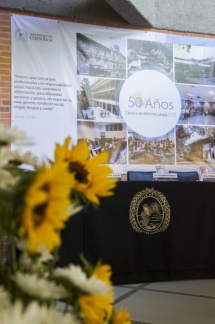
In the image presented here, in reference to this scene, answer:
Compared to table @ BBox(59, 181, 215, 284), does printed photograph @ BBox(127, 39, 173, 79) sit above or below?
above

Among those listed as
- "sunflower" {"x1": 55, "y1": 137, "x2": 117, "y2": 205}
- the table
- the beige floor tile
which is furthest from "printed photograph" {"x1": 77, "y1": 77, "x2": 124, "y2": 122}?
"sunflower" {"x1": 55, "y1": 137, "x2": 117, "y2": 205}


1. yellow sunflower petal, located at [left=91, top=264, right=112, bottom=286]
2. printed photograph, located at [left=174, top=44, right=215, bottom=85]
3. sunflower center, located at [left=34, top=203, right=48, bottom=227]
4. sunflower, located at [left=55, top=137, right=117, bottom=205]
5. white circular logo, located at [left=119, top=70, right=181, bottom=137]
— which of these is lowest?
yellow sunflower petal, located at [left=91, top=264, right=112, bottom=286]

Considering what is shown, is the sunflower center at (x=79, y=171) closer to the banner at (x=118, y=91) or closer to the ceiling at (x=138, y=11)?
the banner at (x=118, y=91)

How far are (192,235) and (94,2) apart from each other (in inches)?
96.3

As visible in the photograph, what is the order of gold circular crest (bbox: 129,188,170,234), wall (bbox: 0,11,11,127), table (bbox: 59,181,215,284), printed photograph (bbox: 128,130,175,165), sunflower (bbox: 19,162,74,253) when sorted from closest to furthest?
sunflower (bbox: 19,162,74,253)
table (bbox: 59,181,215,284)
gold circular crest (bbox: 129,188,170,234)
wall (bbox: 0,11,11,127)
printed photograph (bbox: 128,130,175,165)

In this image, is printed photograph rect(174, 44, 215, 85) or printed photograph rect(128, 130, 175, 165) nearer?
printed photograph rect(128, 130, 175, 165)

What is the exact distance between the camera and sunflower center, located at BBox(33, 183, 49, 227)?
1.18ft

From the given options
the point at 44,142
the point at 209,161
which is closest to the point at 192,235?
the point at 209,161

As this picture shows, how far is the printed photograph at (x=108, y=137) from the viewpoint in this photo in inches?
165

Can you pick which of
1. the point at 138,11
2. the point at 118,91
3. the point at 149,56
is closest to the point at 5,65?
the point at 118,91

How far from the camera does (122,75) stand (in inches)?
171

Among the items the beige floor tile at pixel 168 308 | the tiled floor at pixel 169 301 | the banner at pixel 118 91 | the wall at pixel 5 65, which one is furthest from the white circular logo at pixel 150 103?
the beige floor tile at pixel 168 308

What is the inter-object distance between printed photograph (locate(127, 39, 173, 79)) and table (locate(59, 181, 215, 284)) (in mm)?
1452

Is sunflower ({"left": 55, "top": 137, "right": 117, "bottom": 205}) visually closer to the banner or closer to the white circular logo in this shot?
the banner
